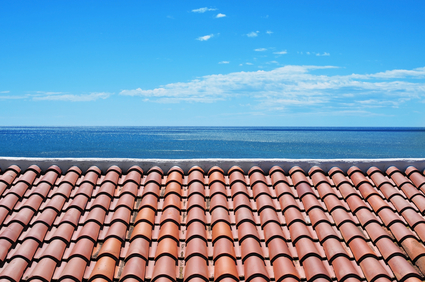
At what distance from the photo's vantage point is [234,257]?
187 inches

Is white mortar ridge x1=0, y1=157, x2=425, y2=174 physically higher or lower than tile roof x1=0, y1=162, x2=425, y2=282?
higher

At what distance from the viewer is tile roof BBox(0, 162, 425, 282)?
15.0 ft

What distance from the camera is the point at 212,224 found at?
5.43 metres

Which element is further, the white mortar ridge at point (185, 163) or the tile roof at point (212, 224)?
the white mortar ridge at point (185, 163)

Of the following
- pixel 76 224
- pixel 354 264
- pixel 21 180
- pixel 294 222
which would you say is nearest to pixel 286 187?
pixel 294 222

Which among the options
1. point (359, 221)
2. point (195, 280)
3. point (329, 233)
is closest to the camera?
point (195, 280)

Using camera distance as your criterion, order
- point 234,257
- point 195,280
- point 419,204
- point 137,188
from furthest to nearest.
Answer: point 137,188, point 419,204, point 234,257, point 195,280

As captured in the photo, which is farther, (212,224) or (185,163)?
(185,163)

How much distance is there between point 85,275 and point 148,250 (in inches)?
33.3

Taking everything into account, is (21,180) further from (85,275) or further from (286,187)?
(286,187)

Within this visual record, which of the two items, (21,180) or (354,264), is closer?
(354,264)

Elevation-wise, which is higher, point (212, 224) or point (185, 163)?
point (185, 163)

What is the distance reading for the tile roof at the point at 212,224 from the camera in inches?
180

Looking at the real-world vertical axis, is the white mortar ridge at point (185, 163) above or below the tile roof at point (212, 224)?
above
